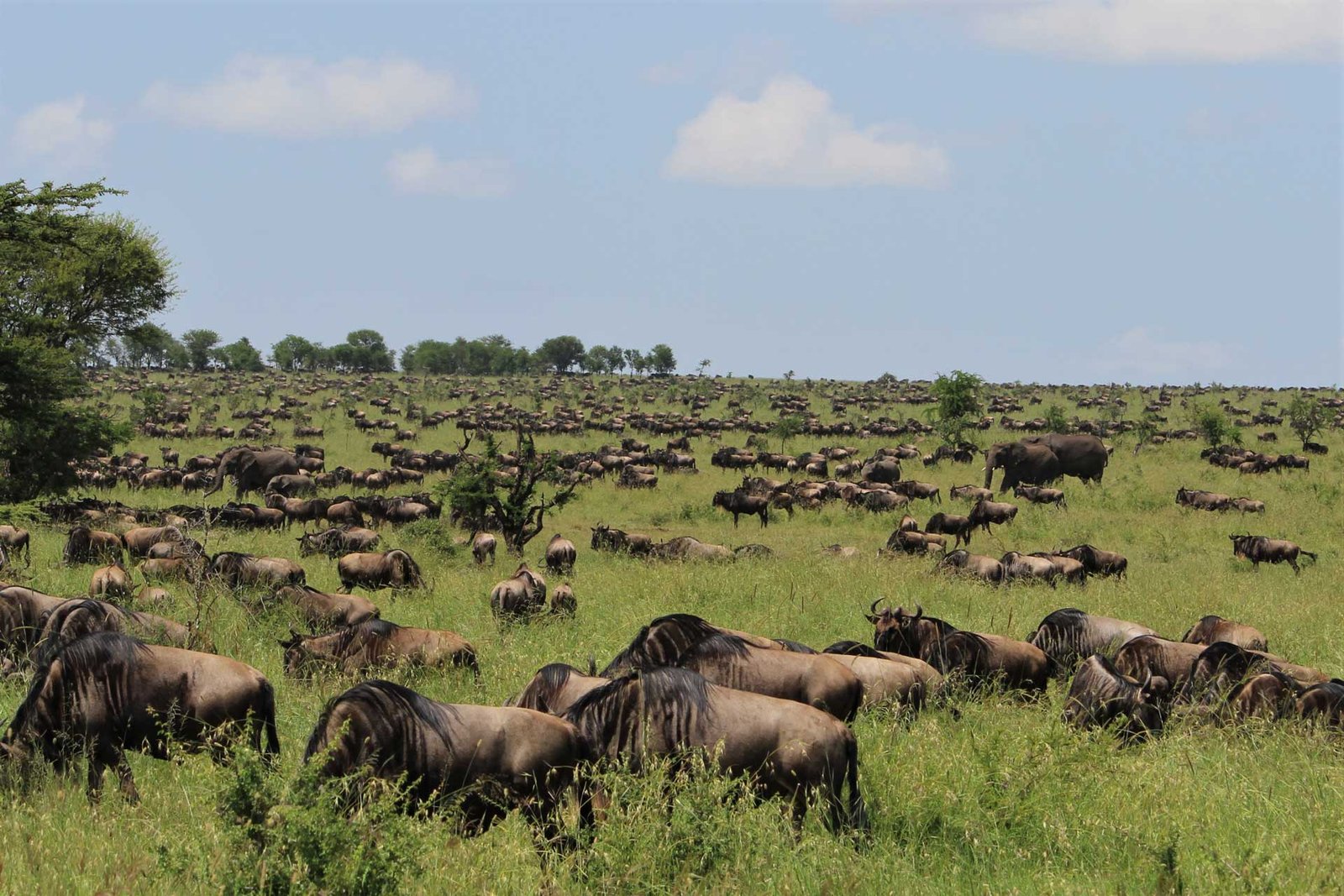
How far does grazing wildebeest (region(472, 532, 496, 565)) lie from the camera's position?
21562 mm

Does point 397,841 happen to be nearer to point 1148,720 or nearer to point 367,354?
point 1148,720

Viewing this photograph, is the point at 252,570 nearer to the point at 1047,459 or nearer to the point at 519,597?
the point at 519,597

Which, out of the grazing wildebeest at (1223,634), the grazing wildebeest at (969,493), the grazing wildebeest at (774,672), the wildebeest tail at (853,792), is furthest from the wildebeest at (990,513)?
the wildebeest tail at (853,792)

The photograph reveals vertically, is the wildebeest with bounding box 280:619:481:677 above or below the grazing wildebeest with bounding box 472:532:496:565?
above

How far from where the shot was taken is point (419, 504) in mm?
28750

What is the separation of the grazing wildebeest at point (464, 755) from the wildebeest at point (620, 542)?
16.0 metres

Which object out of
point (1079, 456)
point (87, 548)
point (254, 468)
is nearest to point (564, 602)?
point (87, 548)

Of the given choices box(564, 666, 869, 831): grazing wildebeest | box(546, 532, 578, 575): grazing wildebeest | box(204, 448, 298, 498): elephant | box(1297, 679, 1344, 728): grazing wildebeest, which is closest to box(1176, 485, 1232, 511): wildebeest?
box(546, 532, 578, 575): grazing wildebeest

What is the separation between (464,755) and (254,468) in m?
29.7

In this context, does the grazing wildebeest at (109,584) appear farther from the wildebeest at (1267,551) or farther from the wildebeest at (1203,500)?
the wildebeest at (1203,500)

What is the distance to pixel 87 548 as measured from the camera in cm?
1808

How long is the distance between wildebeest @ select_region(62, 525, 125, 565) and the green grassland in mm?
999

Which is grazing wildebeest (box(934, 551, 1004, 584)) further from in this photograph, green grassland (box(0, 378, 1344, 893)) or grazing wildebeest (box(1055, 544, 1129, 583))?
grazing wildebeest (box(1055, 544, 1129, 583))

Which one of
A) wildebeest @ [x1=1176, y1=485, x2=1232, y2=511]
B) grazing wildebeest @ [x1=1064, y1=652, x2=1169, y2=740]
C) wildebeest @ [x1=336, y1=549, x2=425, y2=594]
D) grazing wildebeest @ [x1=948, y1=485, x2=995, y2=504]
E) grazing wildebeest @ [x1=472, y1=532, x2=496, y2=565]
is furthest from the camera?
grazing wildebeest @ [x1=948, y1=485, x2=995, y2=504]
